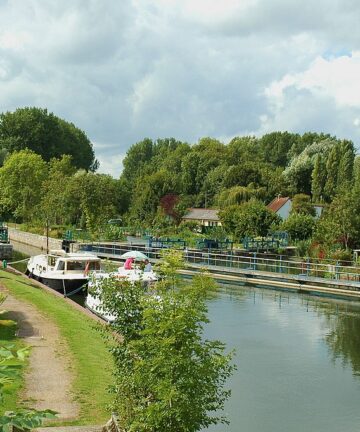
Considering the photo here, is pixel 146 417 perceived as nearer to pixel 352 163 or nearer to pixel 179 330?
pixel 179 330

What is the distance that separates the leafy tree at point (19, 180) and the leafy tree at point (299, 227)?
37.0 meters

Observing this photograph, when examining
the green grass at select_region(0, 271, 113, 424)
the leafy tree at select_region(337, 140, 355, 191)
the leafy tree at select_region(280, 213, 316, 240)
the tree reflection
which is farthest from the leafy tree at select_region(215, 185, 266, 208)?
the green grass at select_region(0, 271, 113, 424)

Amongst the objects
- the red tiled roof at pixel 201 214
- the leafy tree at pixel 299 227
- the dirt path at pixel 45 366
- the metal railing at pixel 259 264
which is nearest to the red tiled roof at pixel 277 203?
the red tiled roof at pixel 201 214

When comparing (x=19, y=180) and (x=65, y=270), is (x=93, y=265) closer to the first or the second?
(x=65, y=270)

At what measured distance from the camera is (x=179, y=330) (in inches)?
376

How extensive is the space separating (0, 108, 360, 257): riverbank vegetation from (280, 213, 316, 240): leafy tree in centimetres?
10

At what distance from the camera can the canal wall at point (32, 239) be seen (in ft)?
202

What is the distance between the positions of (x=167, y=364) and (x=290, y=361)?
1243cm

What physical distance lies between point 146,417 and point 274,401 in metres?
7.95

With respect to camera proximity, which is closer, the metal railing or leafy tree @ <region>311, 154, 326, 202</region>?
the metal railing

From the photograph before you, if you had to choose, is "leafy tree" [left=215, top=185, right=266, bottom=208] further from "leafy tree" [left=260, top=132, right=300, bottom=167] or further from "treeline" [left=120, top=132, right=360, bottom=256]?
"leafy tree" [left=260, top=132, right=300, bottom=167]

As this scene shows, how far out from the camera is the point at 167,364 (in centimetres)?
936

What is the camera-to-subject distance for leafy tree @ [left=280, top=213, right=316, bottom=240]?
60438 millimetres

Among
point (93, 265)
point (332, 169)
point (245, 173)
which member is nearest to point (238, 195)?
point (332, 169)
